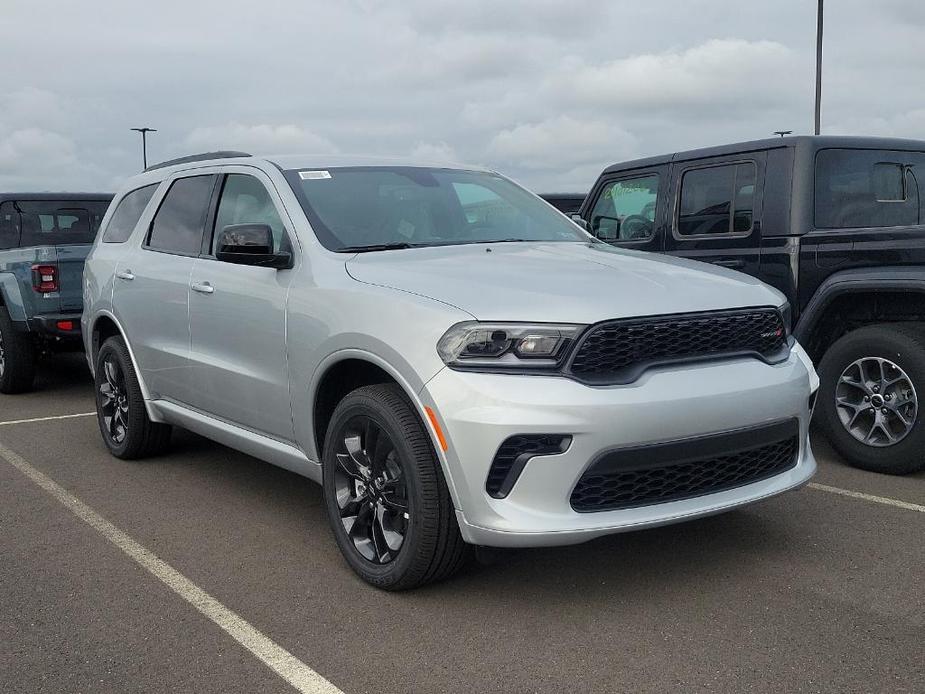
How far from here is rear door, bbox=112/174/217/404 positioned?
5.37m

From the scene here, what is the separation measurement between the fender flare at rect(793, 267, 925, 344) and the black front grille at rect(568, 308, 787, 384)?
72.0 inches

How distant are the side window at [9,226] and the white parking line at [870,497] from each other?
783 centimetres

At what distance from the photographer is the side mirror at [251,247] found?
4301 millimetres

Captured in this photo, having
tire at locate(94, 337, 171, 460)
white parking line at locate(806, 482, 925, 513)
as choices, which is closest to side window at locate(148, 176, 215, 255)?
tire at locate(94, 337, 171, 460)

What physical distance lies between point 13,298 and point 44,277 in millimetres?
431

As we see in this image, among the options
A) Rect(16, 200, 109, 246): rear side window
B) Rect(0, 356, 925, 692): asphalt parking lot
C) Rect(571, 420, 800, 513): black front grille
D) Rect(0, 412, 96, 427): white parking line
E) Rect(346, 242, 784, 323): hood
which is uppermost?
Rect(16, 200, 109, 246): rear side window

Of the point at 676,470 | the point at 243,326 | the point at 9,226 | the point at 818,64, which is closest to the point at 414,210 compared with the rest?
the point at 243,326

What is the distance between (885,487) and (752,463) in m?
1.91

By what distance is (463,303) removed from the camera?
11.7ft

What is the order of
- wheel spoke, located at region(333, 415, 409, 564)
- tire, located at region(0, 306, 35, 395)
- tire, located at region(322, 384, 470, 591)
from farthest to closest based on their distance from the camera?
tire, located at region(0, 306, 35, 395) < wheel spoke, located at region(333, 415, 409, 564) < tire, located at region(322, 384, 470, 591)

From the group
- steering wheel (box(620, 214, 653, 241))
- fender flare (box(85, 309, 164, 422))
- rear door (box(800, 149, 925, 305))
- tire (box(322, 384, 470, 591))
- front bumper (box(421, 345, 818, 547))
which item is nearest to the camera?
front bumper (box(421, 345, 818, 547))

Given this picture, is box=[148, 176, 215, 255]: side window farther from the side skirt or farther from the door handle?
the door handle

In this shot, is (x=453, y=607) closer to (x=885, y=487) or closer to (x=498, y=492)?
(x=498, y=492)

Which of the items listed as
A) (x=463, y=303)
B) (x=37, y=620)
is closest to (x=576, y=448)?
(x=463, y=303)
